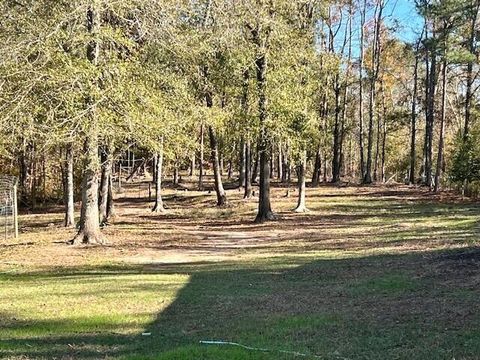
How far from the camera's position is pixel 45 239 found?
20.2 m

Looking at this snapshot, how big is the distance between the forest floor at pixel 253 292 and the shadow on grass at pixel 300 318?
0.02 meters

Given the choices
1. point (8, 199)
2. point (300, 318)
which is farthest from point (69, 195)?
point (300, 318)

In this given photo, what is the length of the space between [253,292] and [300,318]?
2400mm

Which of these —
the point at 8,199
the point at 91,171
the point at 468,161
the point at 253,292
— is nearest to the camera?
the point at 253,292

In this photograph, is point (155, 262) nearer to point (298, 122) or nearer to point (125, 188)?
point (298, 122)

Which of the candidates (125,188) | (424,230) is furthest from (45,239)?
(125,188)

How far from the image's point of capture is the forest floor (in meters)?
6.73

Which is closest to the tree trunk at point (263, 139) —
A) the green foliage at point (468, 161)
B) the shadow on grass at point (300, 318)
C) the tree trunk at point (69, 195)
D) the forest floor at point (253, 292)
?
the forest floor at point (253, 292)

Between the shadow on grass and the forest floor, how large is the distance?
0.02 metres

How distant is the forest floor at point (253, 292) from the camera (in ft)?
22.1

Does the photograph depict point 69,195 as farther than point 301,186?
No

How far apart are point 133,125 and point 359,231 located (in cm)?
865

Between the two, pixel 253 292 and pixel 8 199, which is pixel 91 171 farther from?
pixel 253 292

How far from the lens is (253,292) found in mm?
10531
